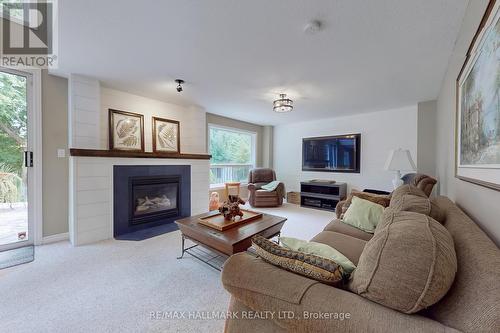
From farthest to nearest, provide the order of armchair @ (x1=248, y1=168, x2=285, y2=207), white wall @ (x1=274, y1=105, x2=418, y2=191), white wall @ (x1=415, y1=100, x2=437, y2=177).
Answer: armchair @ (x1=248, y1=168, x2=285, y2=207), white wall @ (x1=274, y1=105, x2=418, y2=191), white wall @ (x1=415, y1=100, x2=437, y2=177)

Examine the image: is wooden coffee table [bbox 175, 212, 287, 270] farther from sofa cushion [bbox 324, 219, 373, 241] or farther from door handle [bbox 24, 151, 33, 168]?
door handle [bbox 24, 151, 33, 168]

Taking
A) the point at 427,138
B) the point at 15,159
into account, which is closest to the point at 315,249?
the point at 15,159

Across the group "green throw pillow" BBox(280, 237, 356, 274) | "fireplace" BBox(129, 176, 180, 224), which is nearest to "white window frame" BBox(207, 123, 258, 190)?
"fireplace" BBox(129, 176, 180, 224)

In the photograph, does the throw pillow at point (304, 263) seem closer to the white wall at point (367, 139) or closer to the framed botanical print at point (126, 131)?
the framed botanical print at point (126, 131)

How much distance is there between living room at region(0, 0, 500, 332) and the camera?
0.73 metres

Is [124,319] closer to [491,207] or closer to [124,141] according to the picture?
[491,207]

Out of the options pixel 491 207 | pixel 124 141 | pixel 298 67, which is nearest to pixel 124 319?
pixel 491 207

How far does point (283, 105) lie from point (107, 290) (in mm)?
2949

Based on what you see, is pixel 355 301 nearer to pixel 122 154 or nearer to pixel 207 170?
pixel 122 154

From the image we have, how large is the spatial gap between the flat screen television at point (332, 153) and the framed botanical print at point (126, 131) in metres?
3.79

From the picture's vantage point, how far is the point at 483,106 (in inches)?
41.6

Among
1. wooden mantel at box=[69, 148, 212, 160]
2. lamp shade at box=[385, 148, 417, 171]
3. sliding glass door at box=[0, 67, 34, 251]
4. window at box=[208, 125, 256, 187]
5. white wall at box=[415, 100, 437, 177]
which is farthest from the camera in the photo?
window at box=[208, 125, 256, 187]

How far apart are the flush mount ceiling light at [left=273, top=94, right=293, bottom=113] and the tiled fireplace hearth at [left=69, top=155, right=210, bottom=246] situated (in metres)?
1.86

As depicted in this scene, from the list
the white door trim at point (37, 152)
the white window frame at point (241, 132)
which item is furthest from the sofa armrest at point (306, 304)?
the white window frame at point (241, 132)
